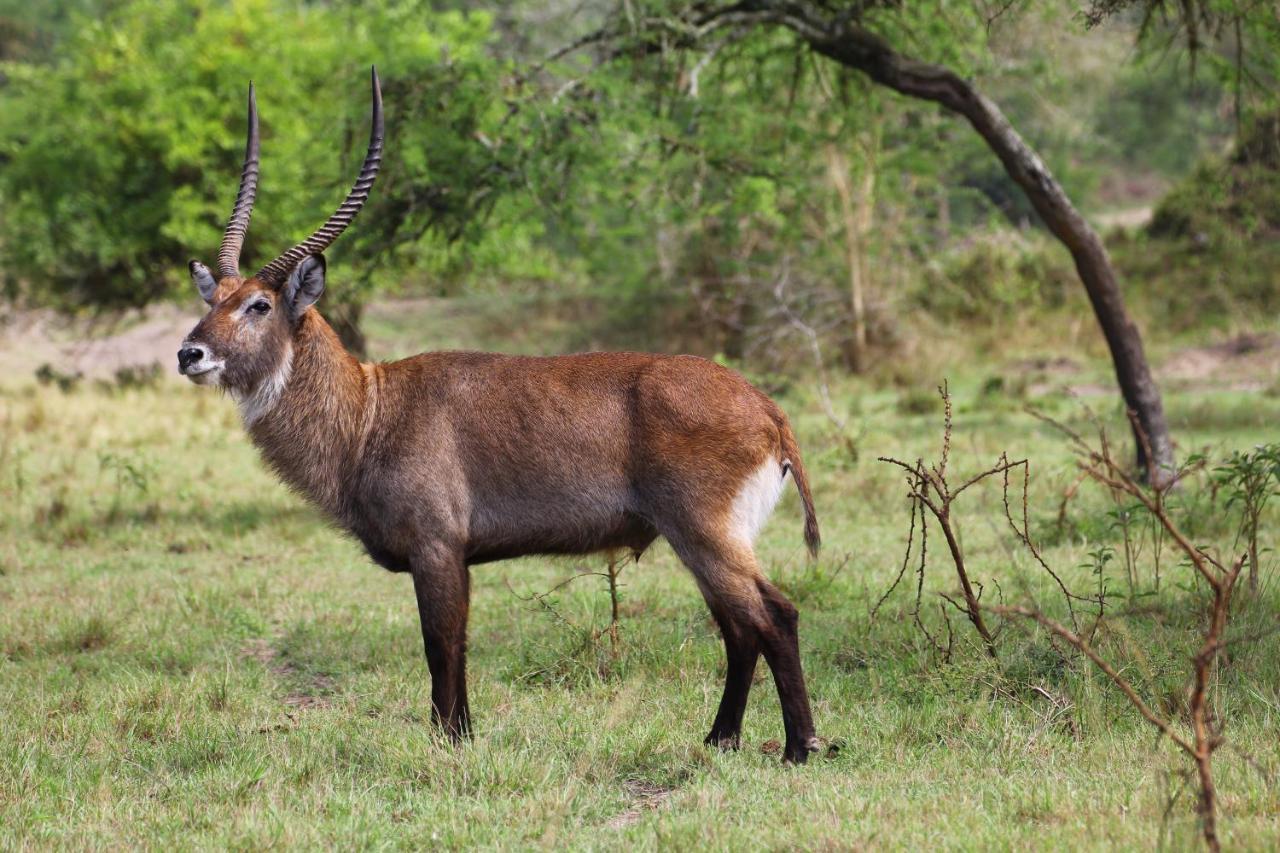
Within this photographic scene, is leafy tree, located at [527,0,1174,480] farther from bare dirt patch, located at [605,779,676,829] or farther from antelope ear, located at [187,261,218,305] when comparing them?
bare dirt patch, located at [605,779,676,829]

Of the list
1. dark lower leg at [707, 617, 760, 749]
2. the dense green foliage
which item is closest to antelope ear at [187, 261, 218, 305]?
dark lower leg at [707, 617, 760, 749]

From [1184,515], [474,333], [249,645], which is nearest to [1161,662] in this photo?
[1184,515]

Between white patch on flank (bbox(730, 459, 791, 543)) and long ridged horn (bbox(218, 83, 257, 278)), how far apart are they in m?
2.27

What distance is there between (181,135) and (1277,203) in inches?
605

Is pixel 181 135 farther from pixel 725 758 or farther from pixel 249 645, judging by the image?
pixel 725 758

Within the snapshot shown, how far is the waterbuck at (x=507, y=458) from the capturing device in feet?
14.5

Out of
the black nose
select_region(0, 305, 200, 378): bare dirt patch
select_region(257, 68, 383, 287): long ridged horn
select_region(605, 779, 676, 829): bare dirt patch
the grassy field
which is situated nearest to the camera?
the grassy field

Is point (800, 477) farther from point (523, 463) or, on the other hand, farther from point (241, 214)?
point (241, 214)

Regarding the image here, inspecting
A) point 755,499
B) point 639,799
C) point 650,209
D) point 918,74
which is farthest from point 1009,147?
point 639,799

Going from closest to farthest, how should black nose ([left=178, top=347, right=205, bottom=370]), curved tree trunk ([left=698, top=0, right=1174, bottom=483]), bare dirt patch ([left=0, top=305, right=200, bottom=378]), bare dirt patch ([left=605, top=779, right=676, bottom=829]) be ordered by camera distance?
bare dirt patch ([left=605, top=779, right=676, bottom=829]), black nose ([left=178, top=347, right=205, bottom=370]), curved tree trunk ([left=698, top=0, right=1174, bottom=483]), bare dirt patch ([left=0, top=305, right=200, bottom=378])

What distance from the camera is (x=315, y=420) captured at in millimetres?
4941

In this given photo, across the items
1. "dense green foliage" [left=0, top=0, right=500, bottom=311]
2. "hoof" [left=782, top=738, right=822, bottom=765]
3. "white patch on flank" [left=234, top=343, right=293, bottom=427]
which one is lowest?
"hoof" [left=782, top=738, right=822, bottom=765]

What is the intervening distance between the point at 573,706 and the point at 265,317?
1.88 metres

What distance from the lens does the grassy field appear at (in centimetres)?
363
